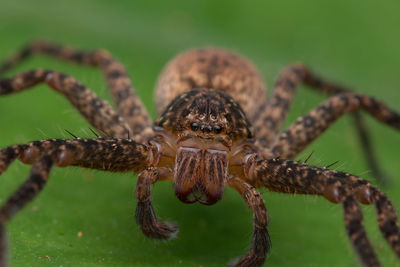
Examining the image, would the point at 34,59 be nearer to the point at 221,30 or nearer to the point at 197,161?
the point at 221,30

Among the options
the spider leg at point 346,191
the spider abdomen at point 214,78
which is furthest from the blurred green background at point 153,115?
the spider abdomen at point 214,78

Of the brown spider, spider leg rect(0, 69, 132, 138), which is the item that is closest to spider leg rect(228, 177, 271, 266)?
the brown spider

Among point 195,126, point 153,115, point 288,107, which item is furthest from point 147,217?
point 153,115

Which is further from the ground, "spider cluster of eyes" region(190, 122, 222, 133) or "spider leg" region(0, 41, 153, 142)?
"spider leg" region(0, 41, 153, 142)

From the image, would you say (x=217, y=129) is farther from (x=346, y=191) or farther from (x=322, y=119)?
(x=322, y=119)

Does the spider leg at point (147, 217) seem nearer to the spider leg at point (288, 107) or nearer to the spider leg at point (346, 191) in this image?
the spider leg at point (346, 191)

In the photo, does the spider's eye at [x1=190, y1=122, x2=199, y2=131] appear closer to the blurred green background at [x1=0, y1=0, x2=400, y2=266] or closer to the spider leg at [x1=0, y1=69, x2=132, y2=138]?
the blurred green background at [x1=0, y1=0, x2=400, y2=266]

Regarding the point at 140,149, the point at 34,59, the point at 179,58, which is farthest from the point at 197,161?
the point at 34,59

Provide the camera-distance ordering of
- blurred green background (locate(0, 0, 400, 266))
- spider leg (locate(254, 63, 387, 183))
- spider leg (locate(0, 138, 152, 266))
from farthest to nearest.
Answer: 1. spider leg (locate(254, 63, 387, 183))
2. blurred green background (locate(0, 0, 400, 266))
3. spider leg (locate(0, 138, 152, 266))
